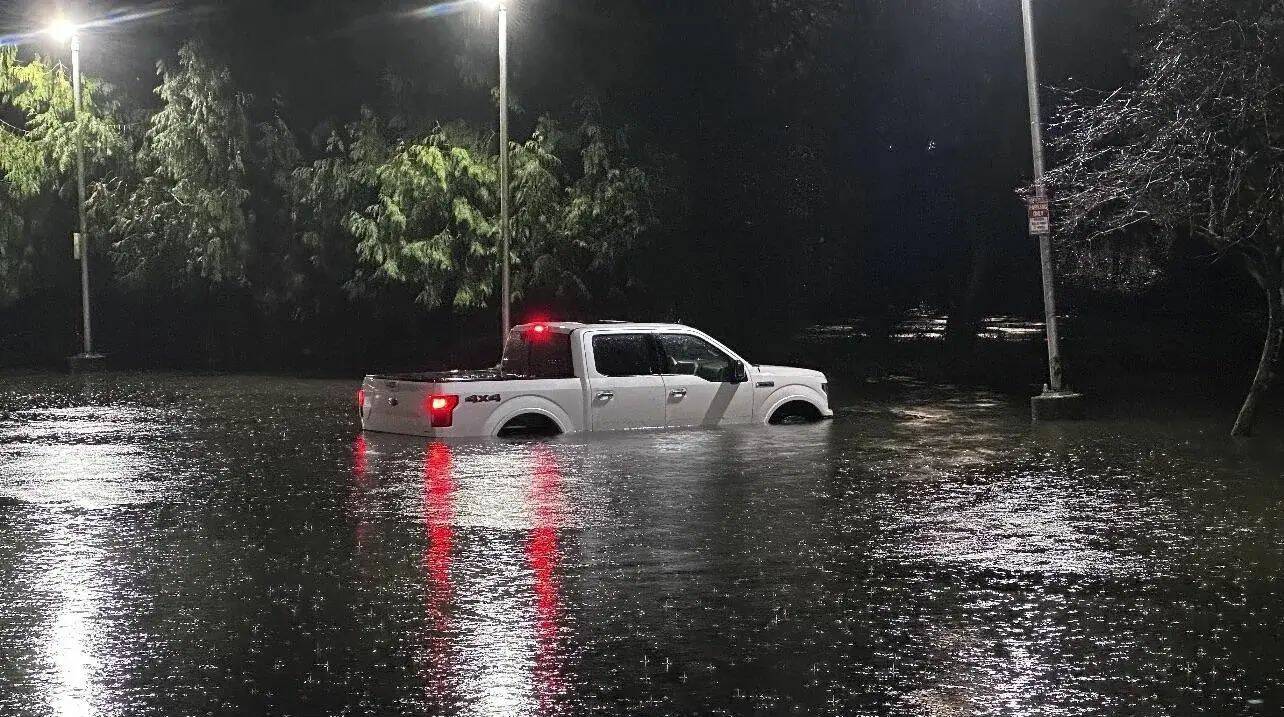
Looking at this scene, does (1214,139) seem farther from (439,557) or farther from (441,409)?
(439,557)

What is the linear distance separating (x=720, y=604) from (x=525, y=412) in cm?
1030

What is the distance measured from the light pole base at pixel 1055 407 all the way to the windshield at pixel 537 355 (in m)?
6.49

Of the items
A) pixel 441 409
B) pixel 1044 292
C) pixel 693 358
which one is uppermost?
pixel 1044 292

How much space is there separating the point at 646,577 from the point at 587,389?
31.1 feet

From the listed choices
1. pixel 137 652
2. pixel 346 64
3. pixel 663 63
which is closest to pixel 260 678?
pixel 137 652

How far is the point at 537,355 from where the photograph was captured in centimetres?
2056

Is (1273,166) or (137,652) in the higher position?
(1273,166)

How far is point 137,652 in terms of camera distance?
8523mm

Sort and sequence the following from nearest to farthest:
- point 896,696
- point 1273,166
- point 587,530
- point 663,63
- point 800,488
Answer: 1. point 896,696
2. point 587,530
3. point 800,488
4. point 1273,166
5. point 663,63

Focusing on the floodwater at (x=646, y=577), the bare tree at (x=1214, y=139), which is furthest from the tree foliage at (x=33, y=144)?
the bare tree at (x=1214, y=139)

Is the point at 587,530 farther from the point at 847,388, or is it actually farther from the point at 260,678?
the point at 847,388

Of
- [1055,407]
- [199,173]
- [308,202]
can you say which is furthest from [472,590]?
[199,173]

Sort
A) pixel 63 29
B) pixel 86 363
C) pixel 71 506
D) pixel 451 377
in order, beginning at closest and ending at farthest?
pixel 71 506 < pixel 451 377 < pixel 86 363 < pixel 63 29

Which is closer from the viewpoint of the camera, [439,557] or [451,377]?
[439,557]
